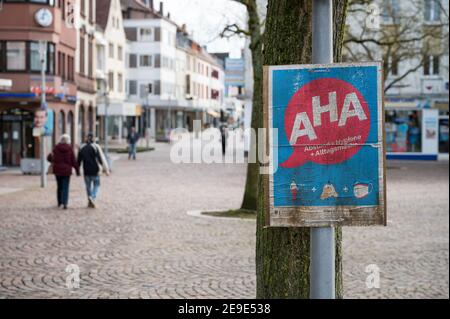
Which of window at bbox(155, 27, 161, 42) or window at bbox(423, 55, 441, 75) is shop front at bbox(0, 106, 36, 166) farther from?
window at bbox(155, 27, 161, 42)

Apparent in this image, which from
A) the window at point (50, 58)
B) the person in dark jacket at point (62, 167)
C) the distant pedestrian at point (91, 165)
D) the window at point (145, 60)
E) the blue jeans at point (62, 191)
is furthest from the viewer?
the window at point (145, 60)

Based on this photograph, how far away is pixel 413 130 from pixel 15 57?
24.3 m

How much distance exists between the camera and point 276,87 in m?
2.68

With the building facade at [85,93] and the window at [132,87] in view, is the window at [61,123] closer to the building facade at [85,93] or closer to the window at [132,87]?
the building facade at [85,93]

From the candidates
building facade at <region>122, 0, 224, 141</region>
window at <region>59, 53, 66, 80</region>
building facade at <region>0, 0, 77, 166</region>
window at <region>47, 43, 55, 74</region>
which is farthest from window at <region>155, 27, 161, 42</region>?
window at <region>47, 43, 55, 74</region>

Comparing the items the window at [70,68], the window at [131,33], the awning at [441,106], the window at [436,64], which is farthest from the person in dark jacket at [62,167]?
the window at [131,33]

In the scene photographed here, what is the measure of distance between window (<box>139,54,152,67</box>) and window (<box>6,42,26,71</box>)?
43145 mm

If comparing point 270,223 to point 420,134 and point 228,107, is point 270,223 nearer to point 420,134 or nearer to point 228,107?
point 420,134

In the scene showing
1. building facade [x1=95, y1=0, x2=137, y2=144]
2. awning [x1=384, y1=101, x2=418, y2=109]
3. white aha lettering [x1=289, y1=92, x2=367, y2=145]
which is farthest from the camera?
building facade [x1=95, y1=0, x2=137, y2=144]

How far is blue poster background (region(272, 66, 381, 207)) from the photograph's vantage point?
105 inches

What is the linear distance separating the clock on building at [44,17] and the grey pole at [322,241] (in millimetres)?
30726

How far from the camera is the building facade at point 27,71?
1313 inches

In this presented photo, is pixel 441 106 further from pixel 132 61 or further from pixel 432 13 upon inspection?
pixel 132 61

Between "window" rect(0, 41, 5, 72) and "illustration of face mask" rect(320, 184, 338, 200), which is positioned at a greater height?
"window" rect(0, 41, 5, 72)
